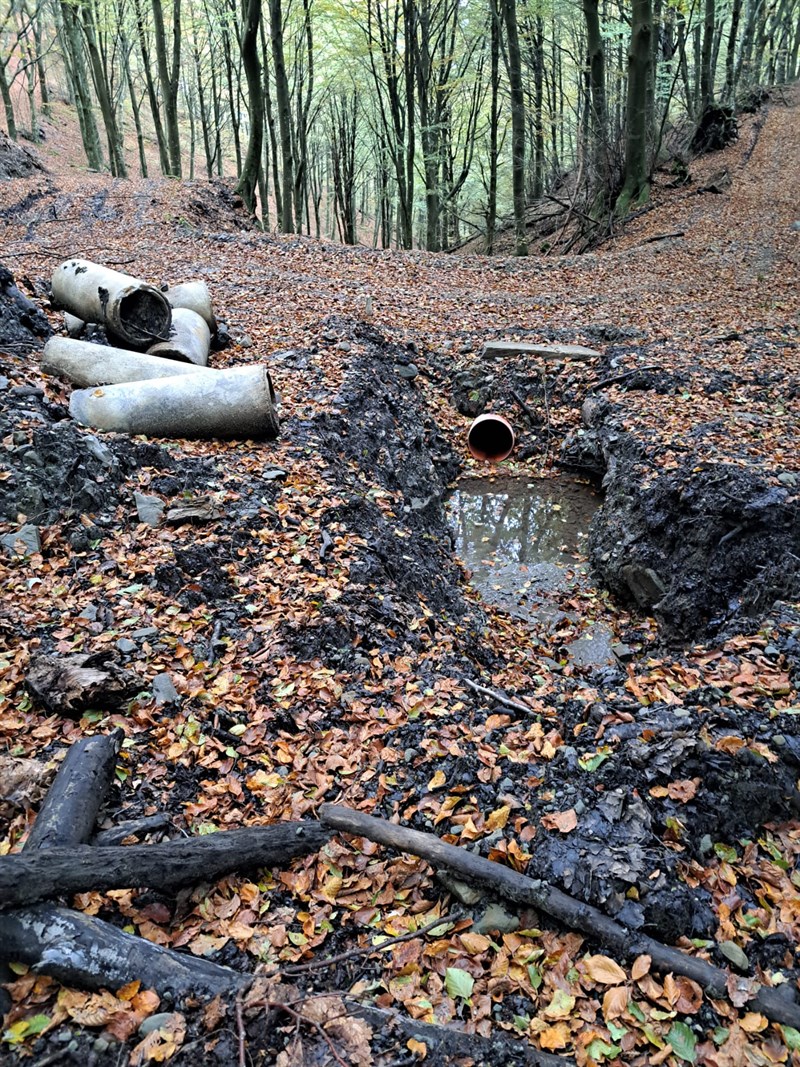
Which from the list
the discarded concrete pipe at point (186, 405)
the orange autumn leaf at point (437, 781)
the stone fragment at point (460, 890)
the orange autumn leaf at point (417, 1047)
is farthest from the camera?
the discarded concrete pipe at point (186, 405)

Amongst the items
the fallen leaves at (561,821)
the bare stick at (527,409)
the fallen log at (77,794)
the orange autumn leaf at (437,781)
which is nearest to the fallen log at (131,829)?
the fallen log at (77,794)

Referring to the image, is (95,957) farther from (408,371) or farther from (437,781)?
(408,371)

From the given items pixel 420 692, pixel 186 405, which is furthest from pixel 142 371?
pixel 420 692

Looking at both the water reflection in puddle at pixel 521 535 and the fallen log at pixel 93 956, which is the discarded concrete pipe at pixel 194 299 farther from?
the fallen log at pixel 93 956

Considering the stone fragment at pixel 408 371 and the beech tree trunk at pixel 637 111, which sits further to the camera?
the beech tree trunk at pixel 637 111

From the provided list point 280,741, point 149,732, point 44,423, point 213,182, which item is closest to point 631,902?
point 280,741

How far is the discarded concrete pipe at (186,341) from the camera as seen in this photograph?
7.02 m

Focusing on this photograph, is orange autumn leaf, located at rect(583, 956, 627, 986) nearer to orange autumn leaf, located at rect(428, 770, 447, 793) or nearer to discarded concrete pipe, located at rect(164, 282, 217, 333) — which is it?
orange autumn leaf, located at rect(428, 770, 447, 793)

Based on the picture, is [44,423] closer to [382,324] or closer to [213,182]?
[382,324]

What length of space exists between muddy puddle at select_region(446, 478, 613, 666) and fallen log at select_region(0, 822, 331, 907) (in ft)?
12.1

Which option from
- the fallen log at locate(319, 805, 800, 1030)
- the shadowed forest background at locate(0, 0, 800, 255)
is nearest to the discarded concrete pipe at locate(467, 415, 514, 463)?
the fallen log at locate(319, 805, 800, 1030)

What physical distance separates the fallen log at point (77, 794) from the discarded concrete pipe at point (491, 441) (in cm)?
721

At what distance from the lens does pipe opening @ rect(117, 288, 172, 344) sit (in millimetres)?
6984

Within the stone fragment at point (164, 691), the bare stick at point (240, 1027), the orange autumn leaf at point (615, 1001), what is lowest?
the orange autumn leaf at point (615, 1001)
